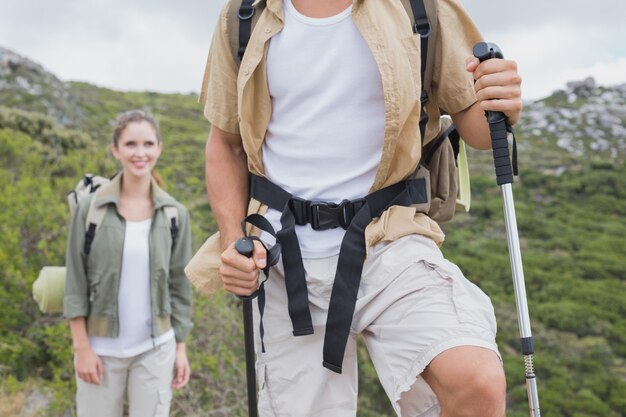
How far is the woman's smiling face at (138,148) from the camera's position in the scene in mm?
4492

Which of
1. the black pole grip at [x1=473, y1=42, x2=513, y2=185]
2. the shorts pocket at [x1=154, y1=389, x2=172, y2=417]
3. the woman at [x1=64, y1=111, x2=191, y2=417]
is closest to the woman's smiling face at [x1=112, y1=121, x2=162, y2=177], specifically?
the woman at [x1=64, y1=111, x2=191, y2=417]

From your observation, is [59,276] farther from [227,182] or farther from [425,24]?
[425,24]

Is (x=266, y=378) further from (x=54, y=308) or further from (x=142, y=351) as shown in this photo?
(x=54, y=308)

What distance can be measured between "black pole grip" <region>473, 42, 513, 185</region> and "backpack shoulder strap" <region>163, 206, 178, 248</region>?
2701 mm

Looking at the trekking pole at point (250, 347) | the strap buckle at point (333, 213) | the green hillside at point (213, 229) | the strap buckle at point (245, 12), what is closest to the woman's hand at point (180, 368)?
the green hillside at point (213, 229)

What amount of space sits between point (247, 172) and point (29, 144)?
7908 mm

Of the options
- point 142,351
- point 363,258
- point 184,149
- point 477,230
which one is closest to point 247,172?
point 363,258

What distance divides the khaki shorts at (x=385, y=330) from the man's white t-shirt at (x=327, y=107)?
0.20 m

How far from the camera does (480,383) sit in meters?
1.69

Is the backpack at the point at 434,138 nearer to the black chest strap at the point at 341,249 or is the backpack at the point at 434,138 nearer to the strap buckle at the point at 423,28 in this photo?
the strap buckle at the point at 423,28

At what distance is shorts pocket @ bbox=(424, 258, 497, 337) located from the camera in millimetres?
1856

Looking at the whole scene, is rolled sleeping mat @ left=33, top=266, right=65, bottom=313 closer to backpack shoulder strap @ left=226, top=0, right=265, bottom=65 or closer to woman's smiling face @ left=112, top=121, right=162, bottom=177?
woman's smiling face @ left=112, top=121, right=162, bottom=177

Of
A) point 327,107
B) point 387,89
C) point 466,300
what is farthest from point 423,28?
point 466,300

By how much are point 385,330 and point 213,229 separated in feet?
27.0
